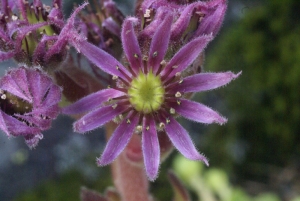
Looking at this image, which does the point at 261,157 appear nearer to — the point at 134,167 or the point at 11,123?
the point at 134,167

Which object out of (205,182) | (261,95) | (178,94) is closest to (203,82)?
(178,94)

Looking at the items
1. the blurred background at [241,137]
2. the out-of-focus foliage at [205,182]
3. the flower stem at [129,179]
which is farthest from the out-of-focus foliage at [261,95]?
the flower stem at [129,179]

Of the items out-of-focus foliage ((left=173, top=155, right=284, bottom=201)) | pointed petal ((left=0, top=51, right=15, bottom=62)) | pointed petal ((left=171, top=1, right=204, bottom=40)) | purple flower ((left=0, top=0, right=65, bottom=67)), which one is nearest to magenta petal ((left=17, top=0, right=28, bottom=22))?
purple flower ((left=0, top=0, right=65, bottom=67))

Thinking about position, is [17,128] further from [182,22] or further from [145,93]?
[182,22]

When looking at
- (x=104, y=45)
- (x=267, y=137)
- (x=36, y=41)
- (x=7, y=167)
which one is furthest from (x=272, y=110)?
(x=36, y=41)

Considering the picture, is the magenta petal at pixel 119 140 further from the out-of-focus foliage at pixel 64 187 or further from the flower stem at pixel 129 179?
the out-of-focus foliage at pixel 64 187

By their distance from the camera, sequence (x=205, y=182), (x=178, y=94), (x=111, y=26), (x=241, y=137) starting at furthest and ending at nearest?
(x=241, y=137) → (x=205, y=182) → (x=111, y=26) → (x=178, y=94)

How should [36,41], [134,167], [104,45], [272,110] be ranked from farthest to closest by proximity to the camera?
[272,110]
[134,167]
[104,45]
[36,41]
